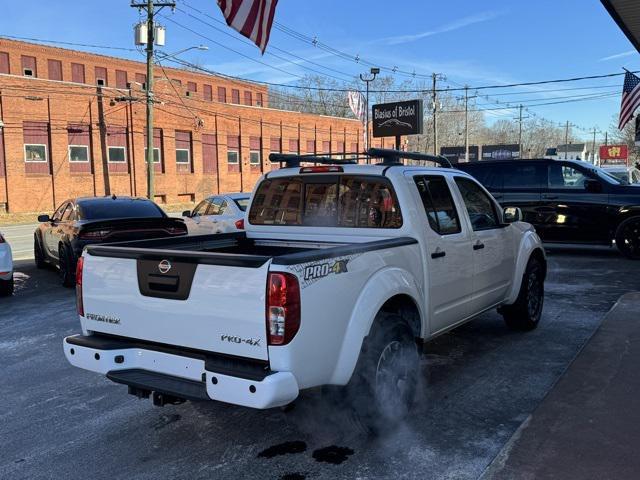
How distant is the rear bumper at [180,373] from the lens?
3092 millimetres

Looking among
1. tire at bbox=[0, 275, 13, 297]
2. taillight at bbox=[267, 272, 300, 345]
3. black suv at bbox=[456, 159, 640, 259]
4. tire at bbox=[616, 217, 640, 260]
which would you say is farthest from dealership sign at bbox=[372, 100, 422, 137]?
taillight at bbox=[267, 272, 300, 345]

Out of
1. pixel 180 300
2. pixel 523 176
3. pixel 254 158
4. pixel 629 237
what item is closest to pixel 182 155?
pixel 254 158

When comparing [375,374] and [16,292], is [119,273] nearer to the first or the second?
[375,374]

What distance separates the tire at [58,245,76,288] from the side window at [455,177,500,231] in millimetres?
6839

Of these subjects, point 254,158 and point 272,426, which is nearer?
point 272,426

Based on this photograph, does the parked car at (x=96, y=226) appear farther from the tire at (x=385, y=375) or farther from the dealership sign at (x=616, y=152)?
the dealership sign at (x=616, y=152)

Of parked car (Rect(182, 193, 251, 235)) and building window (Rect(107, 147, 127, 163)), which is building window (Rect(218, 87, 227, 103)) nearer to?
building window (Rect(107, 147, 127, 163))

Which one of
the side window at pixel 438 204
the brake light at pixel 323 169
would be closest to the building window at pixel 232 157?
the brake light at pixel 323 169

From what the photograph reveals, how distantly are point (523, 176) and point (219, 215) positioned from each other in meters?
6.70

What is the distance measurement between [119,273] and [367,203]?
2.01 metres

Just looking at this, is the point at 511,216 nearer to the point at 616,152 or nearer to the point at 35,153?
the point at 35,153

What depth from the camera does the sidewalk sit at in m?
3.40

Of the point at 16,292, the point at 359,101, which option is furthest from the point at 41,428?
the point at 359,101

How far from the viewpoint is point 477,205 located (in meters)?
5.66
